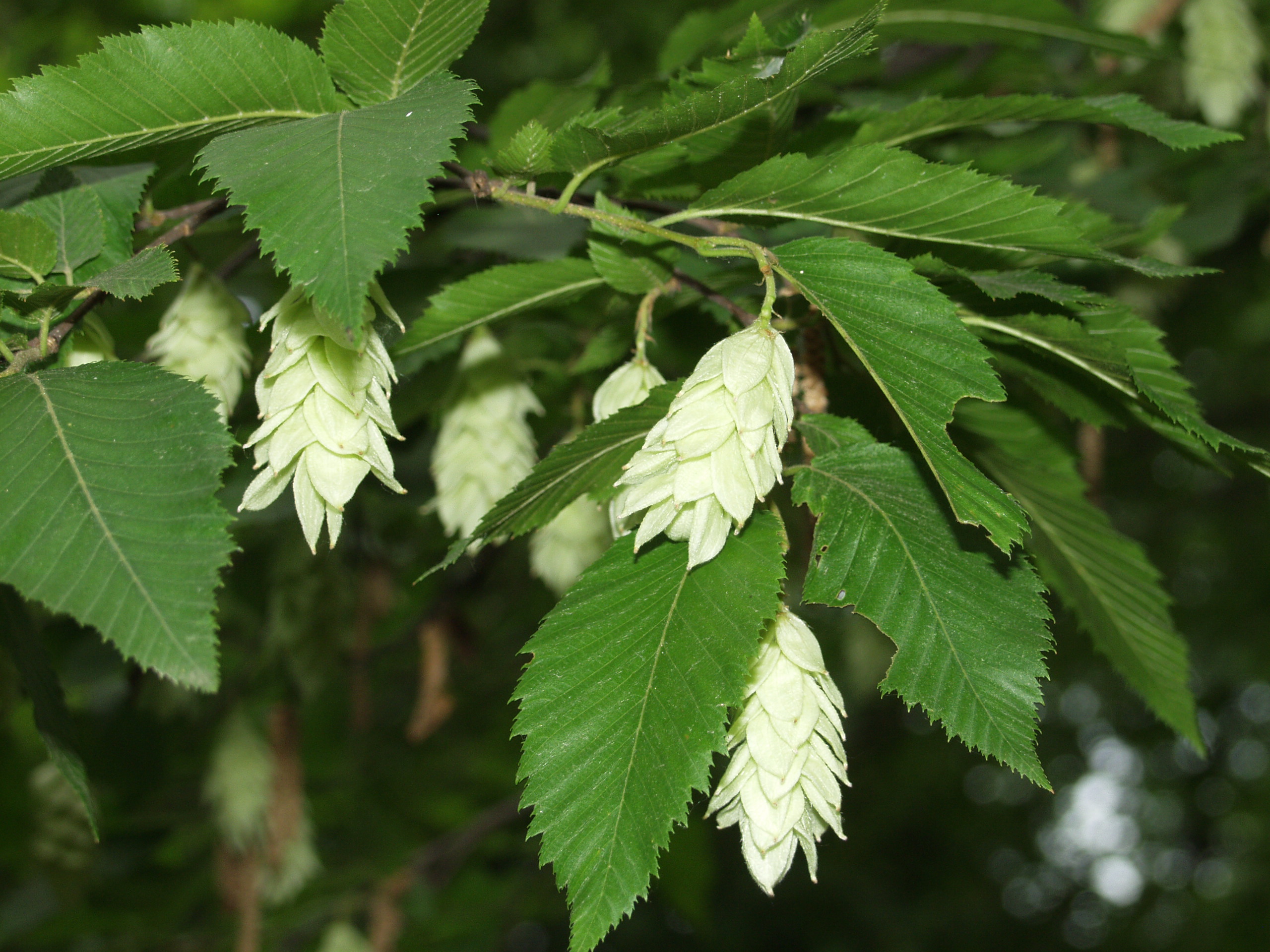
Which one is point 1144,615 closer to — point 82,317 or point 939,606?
point 939,606

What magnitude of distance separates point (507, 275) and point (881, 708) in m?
6.73

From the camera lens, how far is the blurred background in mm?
2531

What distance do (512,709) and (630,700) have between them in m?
4.24

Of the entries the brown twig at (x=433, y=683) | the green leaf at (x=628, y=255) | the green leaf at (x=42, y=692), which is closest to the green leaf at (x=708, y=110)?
the green leaf at (x=628, y=255)

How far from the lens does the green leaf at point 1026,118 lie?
4.47 ft

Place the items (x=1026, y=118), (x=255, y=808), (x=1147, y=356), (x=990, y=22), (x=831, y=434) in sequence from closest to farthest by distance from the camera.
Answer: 1. (x=831, y=434)
2. (x=1147, y=356)
3. (x=1026, y=118)
4. (x=990, y=22)
5. (x=255, y=808)

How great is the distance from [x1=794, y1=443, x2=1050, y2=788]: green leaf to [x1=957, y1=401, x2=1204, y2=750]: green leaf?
1.20 ft

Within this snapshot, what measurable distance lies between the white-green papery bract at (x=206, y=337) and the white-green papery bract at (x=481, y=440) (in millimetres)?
361

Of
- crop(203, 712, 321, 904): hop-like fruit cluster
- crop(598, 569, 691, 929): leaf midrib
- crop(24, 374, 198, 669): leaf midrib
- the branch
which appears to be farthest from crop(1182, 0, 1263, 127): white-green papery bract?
crop(203, 712, 321, 904): hop-like fruit cluster

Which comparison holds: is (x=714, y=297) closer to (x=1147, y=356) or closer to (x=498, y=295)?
(x=498, y=295)

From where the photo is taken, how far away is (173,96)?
1.08 meters

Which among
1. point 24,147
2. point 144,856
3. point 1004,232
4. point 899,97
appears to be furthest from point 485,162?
point 144,856

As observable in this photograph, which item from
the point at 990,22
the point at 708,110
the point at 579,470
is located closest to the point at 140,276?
the point at 579,470

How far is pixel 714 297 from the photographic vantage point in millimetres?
1347
